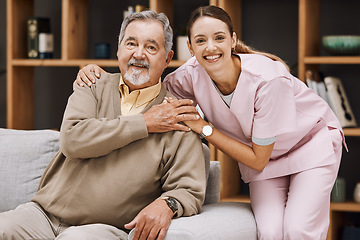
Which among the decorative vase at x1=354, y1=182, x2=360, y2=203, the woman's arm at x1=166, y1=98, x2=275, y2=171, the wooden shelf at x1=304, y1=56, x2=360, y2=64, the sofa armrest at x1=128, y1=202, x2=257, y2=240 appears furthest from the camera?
the decorative vase at x1=354, y1=182, x2=360, y2=203

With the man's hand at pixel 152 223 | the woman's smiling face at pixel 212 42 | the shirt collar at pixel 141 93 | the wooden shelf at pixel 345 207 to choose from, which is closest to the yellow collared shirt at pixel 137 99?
the shirt collar at pixel 141 93

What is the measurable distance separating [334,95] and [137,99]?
1369 millimetres

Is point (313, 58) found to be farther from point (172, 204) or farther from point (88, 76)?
point (172, 204)

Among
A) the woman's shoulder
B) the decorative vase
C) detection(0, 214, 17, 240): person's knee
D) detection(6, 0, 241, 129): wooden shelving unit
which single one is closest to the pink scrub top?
the woman's shoulder

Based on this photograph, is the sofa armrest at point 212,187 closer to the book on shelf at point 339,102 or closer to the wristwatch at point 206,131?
the wristwatch at point 206,131

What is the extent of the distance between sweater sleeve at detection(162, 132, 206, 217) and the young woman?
0.22 ft

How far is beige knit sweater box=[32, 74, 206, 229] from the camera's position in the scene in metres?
1.97

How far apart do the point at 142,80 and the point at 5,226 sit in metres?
0.69

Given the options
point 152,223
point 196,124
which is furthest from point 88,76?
point 152,223

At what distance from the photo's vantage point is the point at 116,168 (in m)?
2.02

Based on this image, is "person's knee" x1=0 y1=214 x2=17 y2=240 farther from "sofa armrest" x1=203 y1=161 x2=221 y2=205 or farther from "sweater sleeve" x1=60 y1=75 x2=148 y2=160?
A: "sofa armrest" x1=203 y1=161 x2=221 y2=205

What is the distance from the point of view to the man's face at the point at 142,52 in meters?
2.12

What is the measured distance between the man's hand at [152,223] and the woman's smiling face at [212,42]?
1.84 feet

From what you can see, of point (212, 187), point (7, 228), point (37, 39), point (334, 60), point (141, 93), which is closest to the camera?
point (7, 228)
